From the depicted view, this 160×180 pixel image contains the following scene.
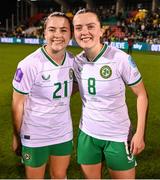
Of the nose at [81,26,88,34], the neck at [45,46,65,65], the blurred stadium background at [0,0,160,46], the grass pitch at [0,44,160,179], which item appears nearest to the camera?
the nose at [81,26,88,34]

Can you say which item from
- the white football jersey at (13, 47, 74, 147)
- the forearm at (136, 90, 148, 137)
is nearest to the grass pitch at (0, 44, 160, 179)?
the white football jersey at (13, 47, 74, 147)

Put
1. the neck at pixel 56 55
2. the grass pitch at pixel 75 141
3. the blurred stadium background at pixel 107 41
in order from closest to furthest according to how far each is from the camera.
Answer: the neck at pixel 56 55
the grass pitch at pixel 75 141
the blurred stadium background at pixel 107 41

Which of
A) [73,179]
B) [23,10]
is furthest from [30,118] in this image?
[23,10]

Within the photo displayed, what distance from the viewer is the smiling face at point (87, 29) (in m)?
3.49

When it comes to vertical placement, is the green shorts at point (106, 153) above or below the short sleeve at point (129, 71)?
below

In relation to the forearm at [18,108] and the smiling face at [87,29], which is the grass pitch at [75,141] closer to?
the forearm at [18,108]

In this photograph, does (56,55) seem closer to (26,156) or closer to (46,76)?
(46,76)

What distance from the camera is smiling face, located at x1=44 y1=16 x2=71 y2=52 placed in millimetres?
3531

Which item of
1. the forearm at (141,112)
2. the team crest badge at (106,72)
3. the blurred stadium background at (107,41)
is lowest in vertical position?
the blurred stadium background at (107,41)

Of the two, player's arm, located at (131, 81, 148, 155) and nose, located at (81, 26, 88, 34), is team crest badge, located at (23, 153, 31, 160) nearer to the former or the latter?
player's arm, located at (131, 81, 148, 155)

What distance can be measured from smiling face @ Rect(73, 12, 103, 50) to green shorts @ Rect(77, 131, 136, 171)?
2.99 ft

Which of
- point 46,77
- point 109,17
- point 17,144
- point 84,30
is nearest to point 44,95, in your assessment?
point 46,77

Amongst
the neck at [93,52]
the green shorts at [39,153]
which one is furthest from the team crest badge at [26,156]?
the neck at [93,52]

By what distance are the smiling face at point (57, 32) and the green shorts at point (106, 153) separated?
92 cm
